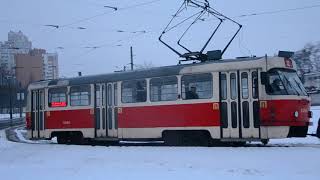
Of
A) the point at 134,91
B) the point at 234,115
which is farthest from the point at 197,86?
the point at 134,91

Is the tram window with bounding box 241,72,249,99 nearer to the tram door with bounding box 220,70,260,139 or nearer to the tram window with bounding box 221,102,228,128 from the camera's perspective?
the tram door with bounding box 220,70,260,139

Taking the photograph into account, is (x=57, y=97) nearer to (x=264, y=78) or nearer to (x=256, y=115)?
(x=256, y=115)

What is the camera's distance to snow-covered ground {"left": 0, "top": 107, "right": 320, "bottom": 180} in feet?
36.7

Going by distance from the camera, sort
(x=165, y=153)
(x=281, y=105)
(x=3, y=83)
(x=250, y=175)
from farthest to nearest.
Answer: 1. (x=3, y=83)
2. (x=281, y=105)
3. (x=165, y=153)
4. (x=250, y=175)

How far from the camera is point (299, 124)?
16688 mm

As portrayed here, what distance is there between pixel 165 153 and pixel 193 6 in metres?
8.82

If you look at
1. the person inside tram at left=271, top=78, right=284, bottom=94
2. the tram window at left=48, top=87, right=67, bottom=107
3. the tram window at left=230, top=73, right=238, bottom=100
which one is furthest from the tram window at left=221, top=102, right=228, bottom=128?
the tram window at left=48, top=87, right=67, bottom=107

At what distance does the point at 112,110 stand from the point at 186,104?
3520 mm

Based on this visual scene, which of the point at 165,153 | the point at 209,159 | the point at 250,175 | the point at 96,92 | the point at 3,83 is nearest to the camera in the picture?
the point at 250,175

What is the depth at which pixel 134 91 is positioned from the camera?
2003 cm

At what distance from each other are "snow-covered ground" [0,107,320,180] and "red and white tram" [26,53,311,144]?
8.26ft

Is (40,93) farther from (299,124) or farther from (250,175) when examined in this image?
(250,175)

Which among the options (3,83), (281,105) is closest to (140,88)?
(281,105)

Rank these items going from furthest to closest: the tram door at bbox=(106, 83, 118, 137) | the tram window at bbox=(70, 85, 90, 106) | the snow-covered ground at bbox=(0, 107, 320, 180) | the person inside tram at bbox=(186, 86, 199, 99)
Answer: the tram window at bbox=(70, 85, 90, 106) → the tram door at bbox=(106, 83, 118, 137) → the person inside tram at bbox=(186, 86, 199, 99) → the snow-covered ground at bbox=(0, 107, 320, 180)
